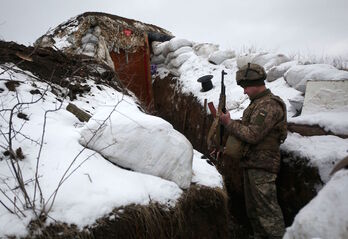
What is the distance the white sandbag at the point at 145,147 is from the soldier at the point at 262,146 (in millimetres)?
679

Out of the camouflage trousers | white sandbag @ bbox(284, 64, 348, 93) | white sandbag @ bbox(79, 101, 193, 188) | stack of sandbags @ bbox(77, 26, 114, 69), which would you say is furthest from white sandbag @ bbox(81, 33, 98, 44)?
the camouflage trousers

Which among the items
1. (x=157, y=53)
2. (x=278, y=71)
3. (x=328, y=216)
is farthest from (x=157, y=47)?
(x=328, y=216)

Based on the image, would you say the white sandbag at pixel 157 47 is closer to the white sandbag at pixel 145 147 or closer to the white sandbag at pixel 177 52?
the white sandbag at pixel 177 52

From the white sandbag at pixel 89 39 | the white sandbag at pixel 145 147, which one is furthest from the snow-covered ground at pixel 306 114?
the white sandbag at pixel 89 39

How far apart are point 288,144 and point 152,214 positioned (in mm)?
1588

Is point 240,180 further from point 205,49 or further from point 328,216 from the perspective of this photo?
point 205,49

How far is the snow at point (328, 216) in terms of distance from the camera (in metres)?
0.78

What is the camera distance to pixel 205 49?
22.8 ft

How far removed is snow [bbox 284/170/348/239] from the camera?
78 centimetres

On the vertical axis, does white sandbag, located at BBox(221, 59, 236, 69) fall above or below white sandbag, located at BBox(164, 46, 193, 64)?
below

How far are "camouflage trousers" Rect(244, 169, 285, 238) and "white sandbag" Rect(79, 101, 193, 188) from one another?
2.57 ft

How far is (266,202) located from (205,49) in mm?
5213

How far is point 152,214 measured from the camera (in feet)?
5.98

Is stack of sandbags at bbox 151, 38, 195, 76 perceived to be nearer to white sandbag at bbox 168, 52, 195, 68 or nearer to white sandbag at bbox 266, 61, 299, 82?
white sandbag at bbox 168, 52, 195, 68
